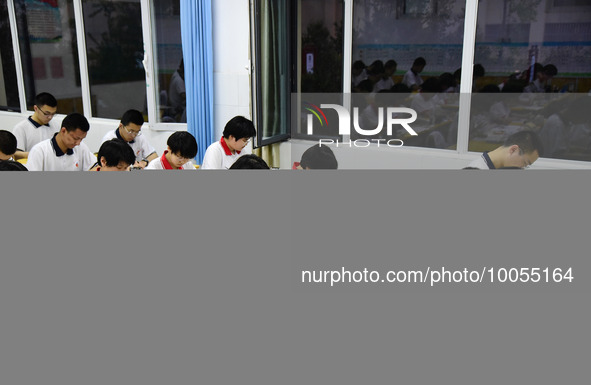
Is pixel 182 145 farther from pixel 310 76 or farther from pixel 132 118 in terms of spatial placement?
pixel 310 76

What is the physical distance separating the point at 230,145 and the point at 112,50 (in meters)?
3.58

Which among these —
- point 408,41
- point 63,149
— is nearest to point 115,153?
point 63,149

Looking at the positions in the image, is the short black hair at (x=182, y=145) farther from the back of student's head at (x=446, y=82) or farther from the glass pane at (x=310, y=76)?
the back of student's head at (x=446, y=82)

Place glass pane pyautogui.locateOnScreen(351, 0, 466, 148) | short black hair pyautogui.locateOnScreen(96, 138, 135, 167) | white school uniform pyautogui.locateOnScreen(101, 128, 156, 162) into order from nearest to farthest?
short black hair pyautogui.locateOnScreen(96, 138, 135, 167)
white school uniform pyautogui.locateOnScreen(101, 128, 156, 162)
glass pane pyautogui.locateOnScreen(351, 0, 466, 148)

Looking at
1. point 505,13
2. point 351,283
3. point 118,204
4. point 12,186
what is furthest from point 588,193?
point 505,13

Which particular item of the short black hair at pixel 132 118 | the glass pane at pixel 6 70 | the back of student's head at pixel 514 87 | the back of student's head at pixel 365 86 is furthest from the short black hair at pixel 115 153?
the glass pane at pixel 6 70

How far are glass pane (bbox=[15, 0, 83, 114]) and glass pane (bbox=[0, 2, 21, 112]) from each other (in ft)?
0.58

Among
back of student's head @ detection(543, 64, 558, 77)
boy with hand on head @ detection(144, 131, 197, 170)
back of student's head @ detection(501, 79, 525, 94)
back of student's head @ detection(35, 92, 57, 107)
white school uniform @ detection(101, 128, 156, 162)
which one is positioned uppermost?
back of student's head @ detection(543, 64, 558, 77)

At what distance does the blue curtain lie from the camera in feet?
13.5

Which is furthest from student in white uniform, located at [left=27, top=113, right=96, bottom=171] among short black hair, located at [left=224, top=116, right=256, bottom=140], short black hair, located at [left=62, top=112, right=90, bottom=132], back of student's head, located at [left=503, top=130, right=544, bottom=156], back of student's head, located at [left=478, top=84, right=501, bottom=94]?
back of student's head, located at [left=478, top=84, right=501, bottom=94]

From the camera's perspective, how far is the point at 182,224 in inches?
24.4

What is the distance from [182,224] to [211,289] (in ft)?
0.29

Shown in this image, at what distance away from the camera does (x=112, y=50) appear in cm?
586

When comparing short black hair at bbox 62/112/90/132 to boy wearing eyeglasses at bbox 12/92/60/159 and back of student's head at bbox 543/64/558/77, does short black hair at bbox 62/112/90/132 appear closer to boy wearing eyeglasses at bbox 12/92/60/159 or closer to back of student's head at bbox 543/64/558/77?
boy wearing eyeglasses at bbox 12/92/60/159
